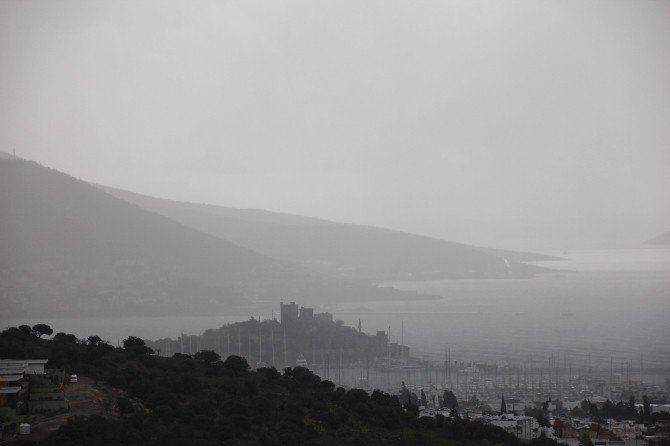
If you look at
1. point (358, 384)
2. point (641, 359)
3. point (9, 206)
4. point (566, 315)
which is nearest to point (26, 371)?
point (358, 384)

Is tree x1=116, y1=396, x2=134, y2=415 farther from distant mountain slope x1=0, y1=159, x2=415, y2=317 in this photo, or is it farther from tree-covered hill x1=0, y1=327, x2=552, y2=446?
distant mountain slope x1=0, y1=159, x2=415, y2=317

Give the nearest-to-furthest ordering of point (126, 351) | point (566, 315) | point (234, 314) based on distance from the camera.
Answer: point (126, 351), point (566, 315), point (234, 314)

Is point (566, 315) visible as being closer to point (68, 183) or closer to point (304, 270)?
point (304, 270)

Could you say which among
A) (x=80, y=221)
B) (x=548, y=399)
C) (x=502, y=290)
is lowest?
(x=548, y=399)

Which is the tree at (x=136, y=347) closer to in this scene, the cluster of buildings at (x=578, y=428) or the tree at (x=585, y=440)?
the cluster of buildings at (x=578, y=428)

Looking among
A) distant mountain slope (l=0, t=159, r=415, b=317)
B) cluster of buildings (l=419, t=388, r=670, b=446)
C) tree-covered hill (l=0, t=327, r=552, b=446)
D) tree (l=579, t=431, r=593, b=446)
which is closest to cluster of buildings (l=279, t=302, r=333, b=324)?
distant mountain slope (l=0, t=159, r=415, b=317)

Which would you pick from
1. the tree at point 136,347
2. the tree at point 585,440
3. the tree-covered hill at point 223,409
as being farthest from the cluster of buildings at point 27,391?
the tree at point 585,440
